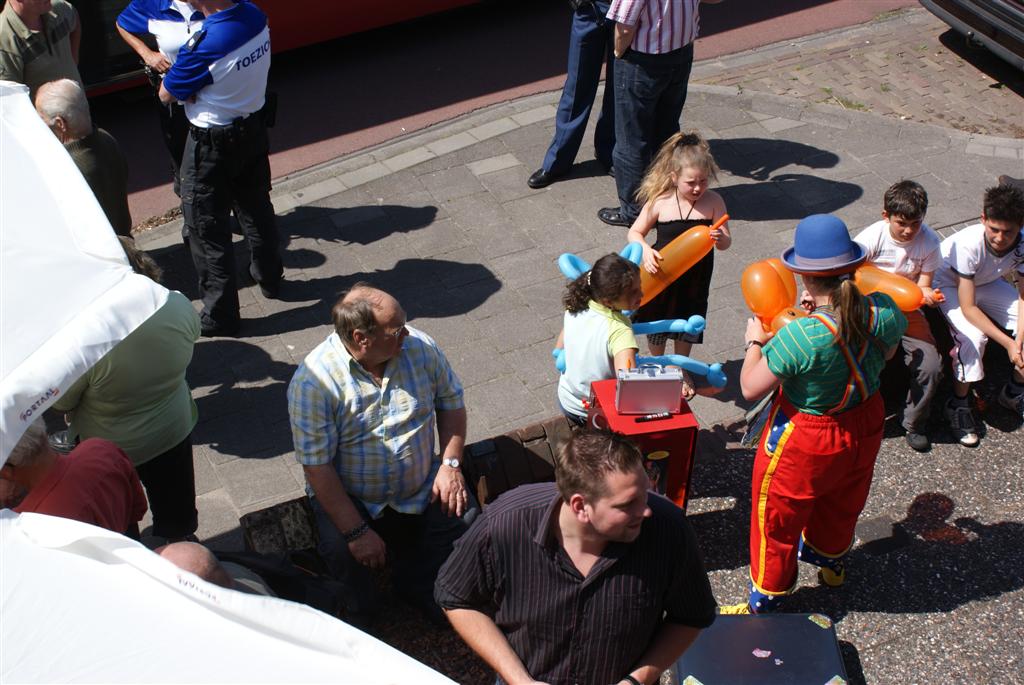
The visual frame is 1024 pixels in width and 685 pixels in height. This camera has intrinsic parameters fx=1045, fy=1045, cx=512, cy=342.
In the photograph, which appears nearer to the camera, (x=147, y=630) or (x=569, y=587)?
(x=147, y=630)

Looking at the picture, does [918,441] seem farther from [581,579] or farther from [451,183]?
[451,183]

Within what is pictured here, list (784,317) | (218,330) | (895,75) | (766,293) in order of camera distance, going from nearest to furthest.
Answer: (784,317)
(766,293)
(218,330)
(895,75)

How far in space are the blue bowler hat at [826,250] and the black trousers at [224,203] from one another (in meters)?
3.26

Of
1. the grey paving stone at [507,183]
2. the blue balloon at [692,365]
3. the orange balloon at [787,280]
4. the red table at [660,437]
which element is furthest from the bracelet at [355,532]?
the grey paving stone at [507,183]

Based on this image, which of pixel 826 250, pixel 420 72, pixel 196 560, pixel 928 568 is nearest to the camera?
pixel 196 560

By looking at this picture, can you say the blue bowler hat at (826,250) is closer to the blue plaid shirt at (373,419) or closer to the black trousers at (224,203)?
the blue plaid shirt at (373,419)

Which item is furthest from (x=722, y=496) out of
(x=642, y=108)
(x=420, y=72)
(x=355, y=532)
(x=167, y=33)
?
(x=420, y=72)

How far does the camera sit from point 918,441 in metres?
5.18

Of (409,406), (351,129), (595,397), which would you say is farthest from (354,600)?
(351,129)

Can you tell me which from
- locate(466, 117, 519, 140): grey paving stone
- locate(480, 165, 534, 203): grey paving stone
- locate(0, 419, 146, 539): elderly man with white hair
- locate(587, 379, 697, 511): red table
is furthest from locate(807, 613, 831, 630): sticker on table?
locate(466, 117, 519, 140): grey paving stone

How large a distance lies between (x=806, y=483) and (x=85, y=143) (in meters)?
3.81

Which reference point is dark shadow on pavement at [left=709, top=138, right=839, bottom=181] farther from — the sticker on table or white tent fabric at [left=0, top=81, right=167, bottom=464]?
white tent fabric at [left=0, top=81, right=167, bottom=464]

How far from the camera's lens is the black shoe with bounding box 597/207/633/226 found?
6.88 metres

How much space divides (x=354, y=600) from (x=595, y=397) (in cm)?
127
